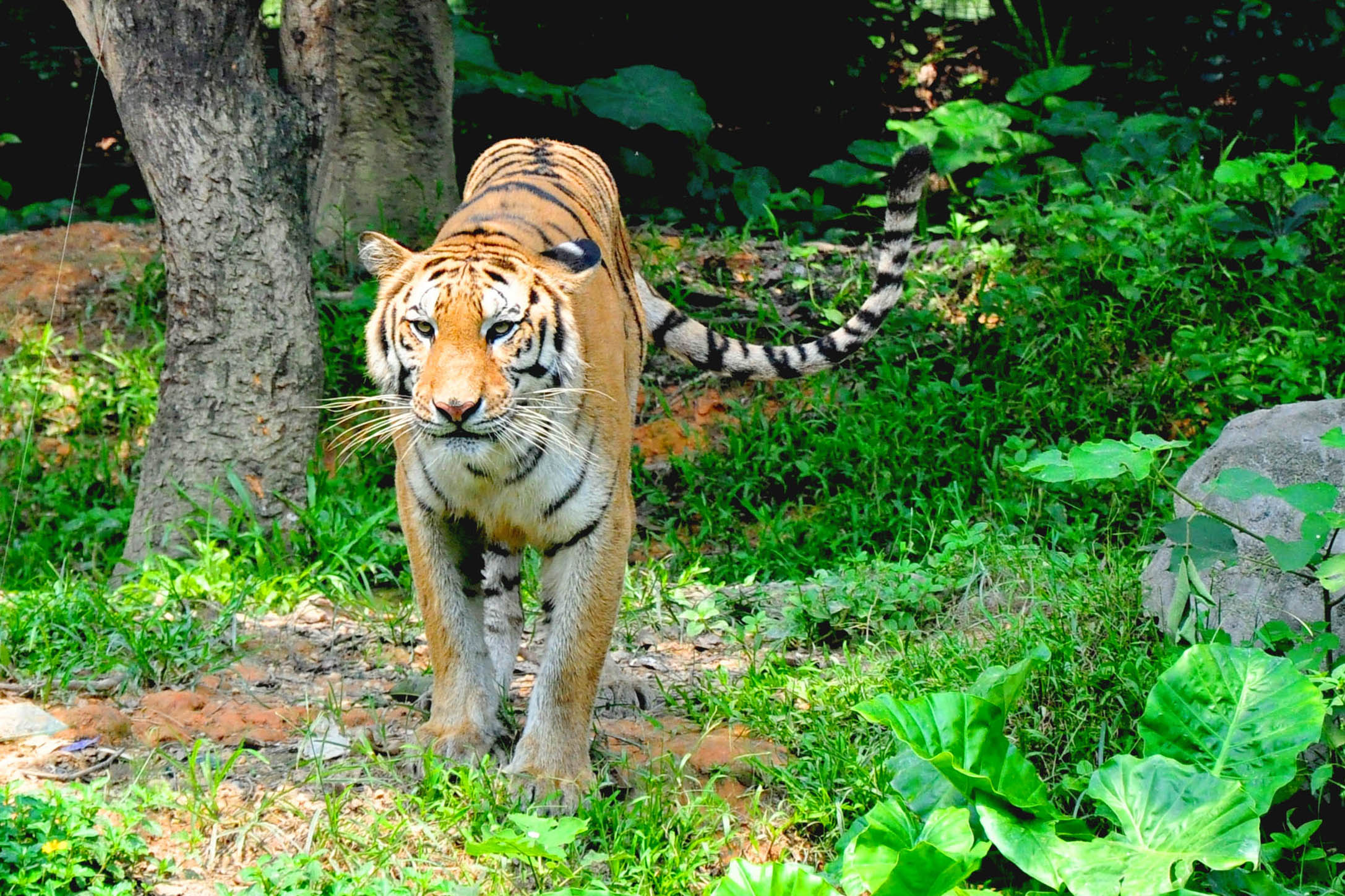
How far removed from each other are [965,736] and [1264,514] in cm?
132

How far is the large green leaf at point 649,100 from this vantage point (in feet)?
26.2

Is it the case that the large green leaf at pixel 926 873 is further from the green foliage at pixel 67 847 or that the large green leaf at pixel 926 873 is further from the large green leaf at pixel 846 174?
the large green leaf at pixel 846 174

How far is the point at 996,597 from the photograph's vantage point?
14.9 ft

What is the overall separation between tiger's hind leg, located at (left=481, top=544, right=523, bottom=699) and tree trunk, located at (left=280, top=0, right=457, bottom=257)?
3445mm

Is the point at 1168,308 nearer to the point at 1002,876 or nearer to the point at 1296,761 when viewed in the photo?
the point at 1296,761

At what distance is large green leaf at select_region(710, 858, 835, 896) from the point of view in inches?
110

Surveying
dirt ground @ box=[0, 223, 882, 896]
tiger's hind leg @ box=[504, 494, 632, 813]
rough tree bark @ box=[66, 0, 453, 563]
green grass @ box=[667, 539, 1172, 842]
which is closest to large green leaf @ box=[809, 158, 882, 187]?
rough tree bark @ box=[66, 0, 453, 563]

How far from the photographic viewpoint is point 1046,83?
807cm

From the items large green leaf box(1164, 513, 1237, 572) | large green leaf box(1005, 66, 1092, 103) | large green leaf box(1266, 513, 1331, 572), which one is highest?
large green leaf box(1005, 66, 1092, 103)

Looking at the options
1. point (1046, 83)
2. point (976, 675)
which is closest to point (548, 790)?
point (976, 675)

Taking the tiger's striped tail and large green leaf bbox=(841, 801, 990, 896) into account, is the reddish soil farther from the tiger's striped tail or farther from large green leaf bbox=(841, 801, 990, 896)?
large green leaf bbox=(841, 801, 990, 896)

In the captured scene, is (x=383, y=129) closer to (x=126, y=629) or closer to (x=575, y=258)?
(x=126, y=629)

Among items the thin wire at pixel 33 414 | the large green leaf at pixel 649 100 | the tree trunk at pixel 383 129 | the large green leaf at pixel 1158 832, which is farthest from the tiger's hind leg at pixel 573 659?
the large green leaf at pixel 649 100

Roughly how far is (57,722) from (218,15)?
2.69 meters
